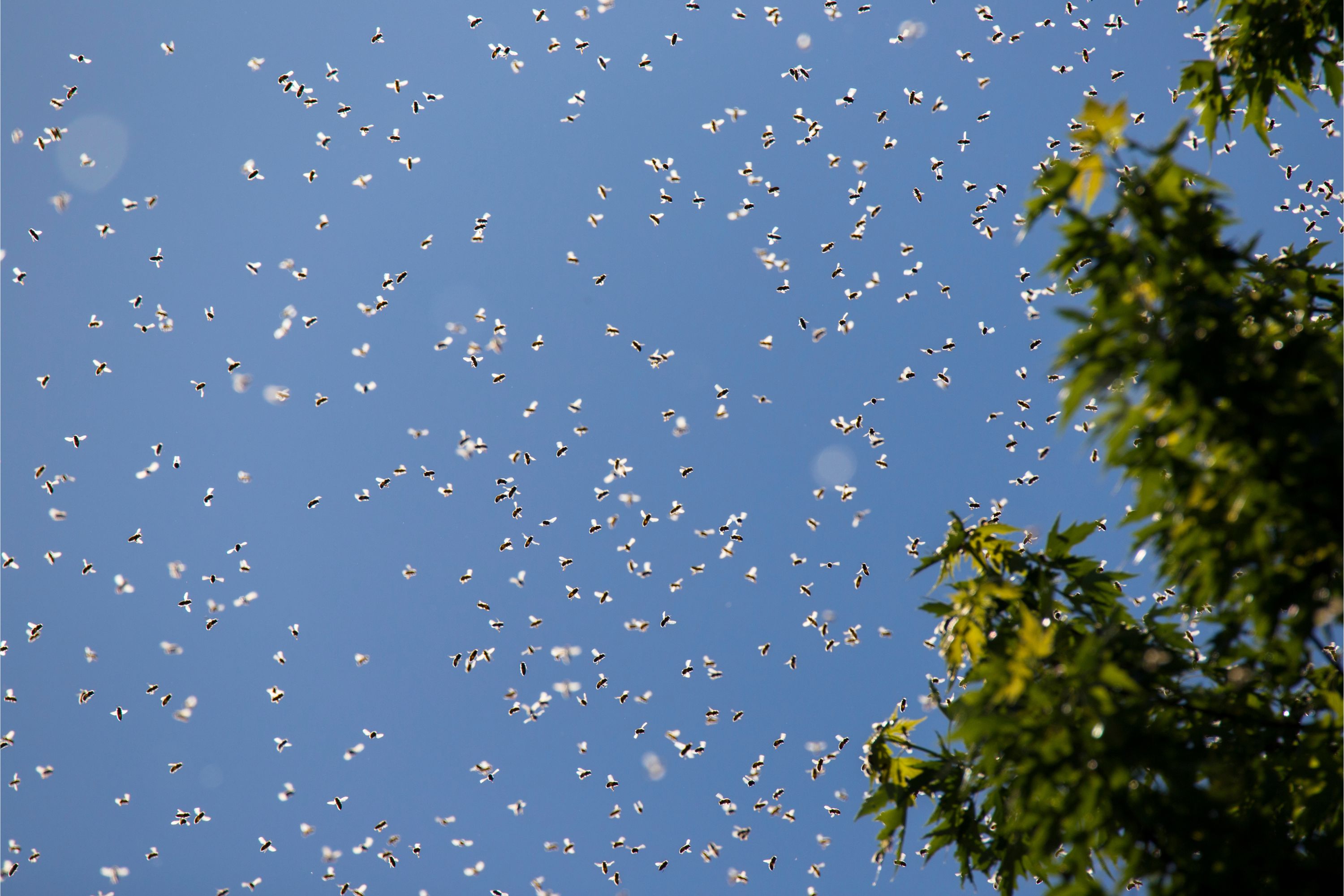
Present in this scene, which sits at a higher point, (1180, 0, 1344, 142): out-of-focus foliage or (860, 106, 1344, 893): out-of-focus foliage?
(1180, 0, 1344, 142): out-of-focus foliage

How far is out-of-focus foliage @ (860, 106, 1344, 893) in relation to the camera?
407cm

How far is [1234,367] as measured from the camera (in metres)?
4.20

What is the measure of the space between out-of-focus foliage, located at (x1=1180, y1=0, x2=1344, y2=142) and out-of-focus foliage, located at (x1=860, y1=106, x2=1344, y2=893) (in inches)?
89.2

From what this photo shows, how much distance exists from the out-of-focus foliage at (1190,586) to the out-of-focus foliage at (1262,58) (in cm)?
227

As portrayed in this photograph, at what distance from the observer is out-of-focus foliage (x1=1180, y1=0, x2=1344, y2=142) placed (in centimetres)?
607

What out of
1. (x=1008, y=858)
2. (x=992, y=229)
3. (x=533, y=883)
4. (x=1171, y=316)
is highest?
(x=992, y=229)

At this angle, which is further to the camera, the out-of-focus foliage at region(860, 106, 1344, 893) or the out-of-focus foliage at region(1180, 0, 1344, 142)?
the out-of-focus foliage at region(1180, 0, 1344, 142)

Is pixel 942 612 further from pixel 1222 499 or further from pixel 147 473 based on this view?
pixel 147 473

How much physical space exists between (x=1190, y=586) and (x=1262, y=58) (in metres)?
4.66

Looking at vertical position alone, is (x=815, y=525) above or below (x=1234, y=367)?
above

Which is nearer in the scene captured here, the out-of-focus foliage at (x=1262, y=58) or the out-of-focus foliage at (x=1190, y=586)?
the out-of-focus foliage at (x=1190, y=586)

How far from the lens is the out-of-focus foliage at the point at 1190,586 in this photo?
160 inches

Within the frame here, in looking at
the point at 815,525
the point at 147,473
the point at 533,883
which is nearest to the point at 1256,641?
the point at 815,525

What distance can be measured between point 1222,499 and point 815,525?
545 inches
